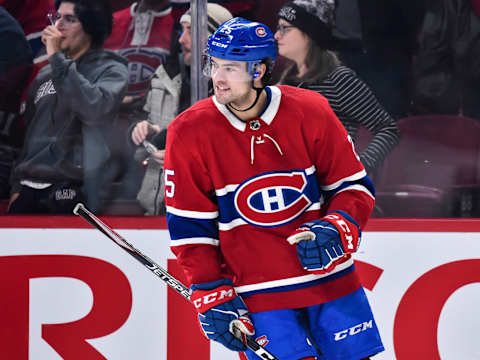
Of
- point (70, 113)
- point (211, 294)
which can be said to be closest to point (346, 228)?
point (211, 294)

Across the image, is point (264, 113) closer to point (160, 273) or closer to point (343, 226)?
point (343, 226)

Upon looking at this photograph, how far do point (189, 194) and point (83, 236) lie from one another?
958 mm

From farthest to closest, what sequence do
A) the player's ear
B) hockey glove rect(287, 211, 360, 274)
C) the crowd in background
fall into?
1. the crowd in background
2. the player's ear
3. hockey glove rect(287, 211, 360, 274)

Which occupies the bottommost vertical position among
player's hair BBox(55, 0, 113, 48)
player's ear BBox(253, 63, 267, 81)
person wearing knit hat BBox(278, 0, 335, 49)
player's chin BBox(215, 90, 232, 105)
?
player's hair BBox(55, 0, 113, 48)

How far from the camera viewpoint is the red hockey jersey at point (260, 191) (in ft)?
5.74

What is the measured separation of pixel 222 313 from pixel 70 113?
1246 mm

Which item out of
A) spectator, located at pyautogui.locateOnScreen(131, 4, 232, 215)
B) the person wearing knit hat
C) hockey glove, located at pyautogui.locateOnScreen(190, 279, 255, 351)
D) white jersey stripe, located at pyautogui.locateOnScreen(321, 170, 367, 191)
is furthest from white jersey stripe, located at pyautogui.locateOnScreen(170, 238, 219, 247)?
the person wearing knit hat

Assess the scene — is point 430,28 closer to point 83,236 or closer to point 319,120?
point 319,120

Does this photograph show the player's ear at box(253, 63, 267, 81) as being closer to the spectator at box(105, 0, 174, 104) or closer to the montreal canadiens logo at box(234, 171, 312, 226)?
the montreal canadiens logo at box(234, 171, 312, 226)

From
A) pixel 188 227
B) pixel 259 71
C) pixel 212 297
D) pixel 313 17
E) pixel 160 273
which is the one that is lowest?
pixel 160 273

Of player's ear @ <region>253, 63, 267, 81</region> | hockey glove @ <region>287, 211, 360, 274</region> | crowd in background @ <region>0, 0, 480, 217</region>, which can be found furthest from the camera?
crowd in background @ <region>0, 0, 480, 217</region>

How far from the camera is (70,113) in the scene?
2629mm

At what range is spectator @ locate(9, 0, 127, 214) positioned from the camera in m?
2.59

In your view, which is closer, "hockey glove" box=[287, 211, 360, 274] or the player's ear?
"hockey glove" box=[287, 211, 360, 274]
